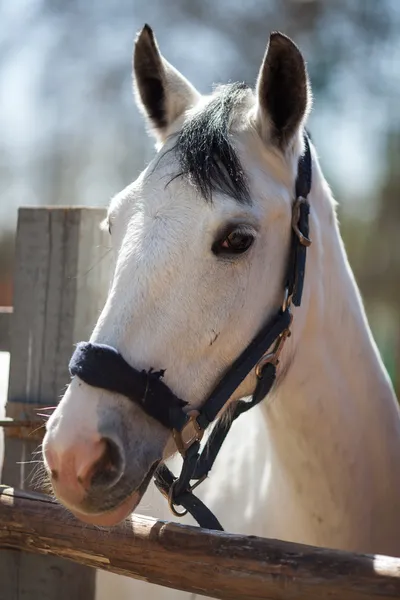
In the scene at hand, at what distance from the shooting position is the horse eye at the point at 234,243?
175cm

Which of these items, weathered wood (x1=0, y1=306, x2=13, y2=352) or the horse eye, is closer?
the horse eye

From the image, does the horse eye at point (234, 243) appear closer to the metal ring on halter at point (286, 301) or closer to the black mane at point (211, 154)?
the black mane at point (211, 154)

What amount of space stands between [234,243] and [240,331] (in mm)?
238

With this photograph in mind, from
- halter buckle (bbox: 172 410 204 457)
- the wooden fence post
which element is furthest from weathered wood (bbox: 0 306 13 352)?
halter buckle (bbox: 172 410 204 457)

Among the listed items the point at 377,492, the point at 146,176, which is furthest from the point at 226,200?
the point at 377,492

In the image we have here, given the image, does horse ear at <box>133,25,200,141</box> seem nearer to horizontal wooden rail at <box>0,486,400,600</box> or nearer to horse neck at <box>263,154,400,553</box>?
horse neck at <box>263,154,400,553</box>

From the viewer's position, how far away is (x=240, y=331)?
1.81 meters

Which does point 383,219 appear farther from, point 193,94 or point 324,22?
point 193,94

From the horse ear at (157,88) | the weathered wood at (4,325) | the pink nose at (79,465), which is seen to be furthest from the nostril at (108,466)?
the weathered wood at (4,325)

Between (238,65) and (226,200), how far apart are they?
17932mm

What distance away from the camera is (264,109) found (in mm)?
1945

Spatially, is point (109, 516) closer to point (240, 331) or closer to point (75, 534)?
point (75, 534)

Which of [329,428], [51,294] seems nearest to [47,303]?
[51,294]

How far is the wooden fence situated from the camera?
4.43 ft
